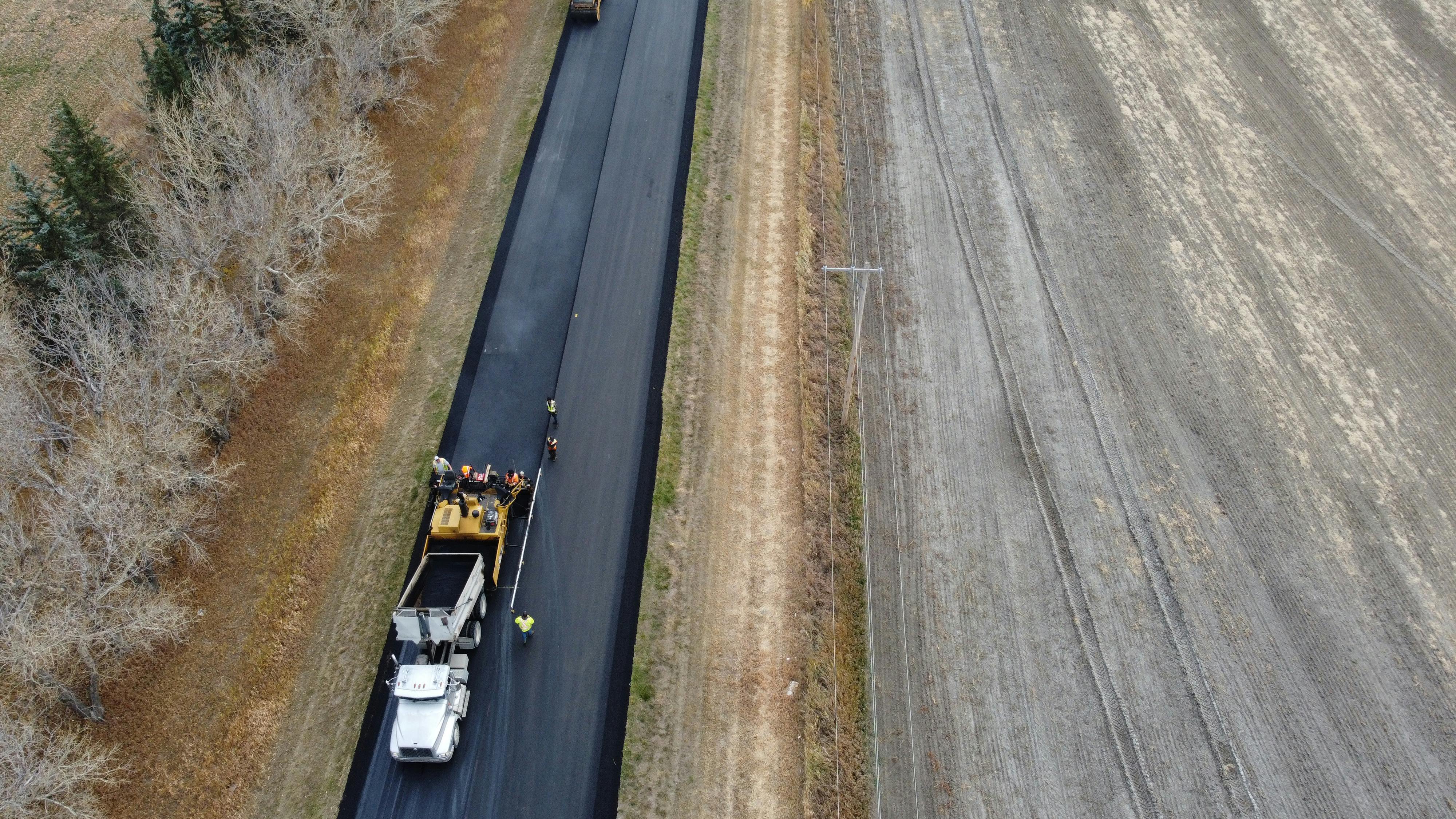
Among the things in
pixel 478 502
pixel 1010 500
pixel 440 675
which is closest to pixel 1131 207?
pixel 1010 500

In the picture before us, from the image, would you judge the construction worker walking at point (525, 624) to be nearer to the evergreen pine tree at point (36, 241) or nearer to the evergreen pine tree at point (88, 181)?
the evergreen pine tree at point (36, 241)

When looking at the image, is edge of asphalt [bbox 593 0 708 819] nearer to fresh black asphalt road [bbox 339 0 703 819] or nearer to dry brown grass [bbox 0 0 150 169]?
fresh black asphalt road [bbox 339 0 703 819]

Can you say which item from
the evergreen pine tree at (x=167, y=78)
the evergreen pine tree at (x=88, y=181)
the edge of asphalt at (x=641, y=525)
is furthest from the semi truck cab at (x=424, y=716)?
the evergreen pine tree at (x=167, y=78)

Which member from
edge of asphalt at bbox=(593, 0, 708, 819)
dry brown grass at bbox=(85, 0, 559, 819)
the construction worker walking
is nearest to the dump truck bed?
the construction worker walking

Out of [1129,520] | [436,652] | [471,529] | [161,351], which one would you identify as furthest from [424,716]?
[1129,520]

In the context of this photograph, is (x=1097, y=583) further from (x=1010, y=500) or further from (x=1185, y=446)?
(x=1185, y=446)

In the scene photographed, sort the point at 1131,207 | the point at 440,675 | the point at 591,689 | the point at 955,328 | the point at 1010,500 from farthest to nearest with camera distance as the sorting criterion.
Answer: the point at 1131,207, the point at 955,328, the point at 1010,500, the point at 591,689, the point at 440,675

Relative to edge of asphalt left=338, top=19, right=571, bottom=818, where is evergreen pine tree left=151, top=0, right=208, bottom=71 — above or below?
above
